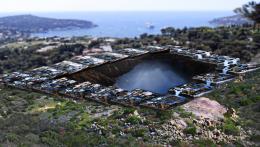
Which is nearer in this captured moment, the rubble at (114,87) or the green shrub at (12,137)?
the green shrub at (12,137)

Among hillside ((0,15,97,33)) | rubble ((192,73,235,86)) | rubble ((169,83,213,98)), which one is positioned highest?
rubble ((192,73,235,86))

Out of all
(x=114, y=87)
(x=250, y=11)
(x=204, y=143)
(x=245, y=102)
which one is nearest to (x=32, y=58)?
(x=250, y=11)

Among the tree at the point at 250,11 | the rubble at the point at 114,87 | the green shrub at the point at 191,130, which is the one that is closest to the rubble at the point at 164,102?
the rubble at the point at 114,87

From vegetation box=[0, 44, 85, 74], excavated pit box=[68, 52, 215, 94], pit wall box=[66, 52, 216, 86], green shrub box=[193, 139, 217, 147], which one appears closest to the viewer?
green shrub box=[193, 139, 217, 147]

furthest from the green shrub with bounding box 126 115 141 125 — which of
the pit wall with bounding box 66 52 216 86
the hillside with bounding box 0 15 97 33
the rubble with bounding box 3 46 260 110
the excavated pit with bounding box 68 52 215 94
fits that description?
the hillside with bounding box 0 15 97 33

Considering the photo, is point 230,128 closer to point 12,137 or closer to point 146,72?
point 12,137

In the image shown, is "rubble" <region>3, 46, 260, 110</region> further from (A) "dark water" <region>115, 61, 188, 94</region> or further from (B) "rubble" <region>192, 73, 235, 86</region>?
(A) "dark water" <region>115, 61, 188, 94</region>

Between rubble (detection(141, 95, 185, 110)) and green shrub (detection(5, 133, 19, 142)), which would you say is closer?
green shrub (detection(5, 133, 19, 142))

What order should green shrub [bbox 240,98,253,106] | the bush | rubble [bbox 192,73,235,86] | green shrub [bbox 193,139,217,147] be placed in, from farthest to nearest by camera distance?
1. rubble [bbox 192,73,235,86]
2. green shrub [bbox 240,98,253,106]
3. the bush
4. green shrub [bbox 193,139,217,147]

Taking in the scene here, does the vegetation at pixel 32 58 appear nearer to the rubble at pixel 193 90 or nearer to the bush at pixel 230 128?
the rubble at pixel 193 90
